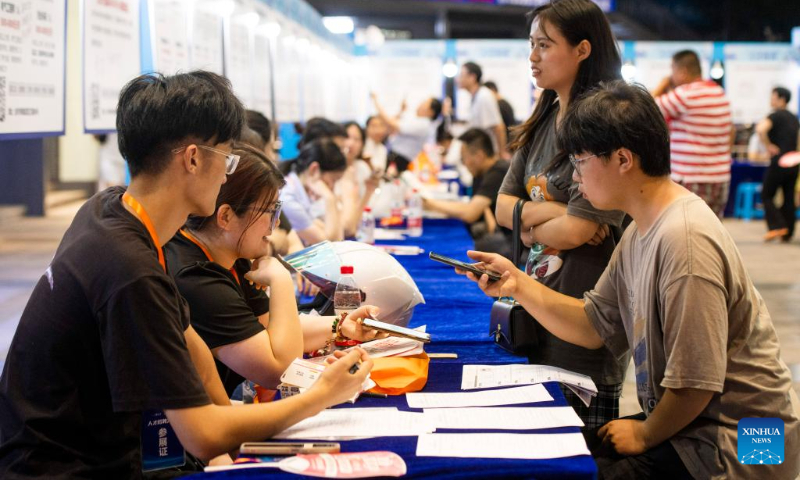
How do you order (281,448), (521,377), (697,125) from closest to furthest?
(281,448) → (521,377) → (697,125)

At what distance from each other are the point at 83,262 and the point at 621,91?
1.12 m

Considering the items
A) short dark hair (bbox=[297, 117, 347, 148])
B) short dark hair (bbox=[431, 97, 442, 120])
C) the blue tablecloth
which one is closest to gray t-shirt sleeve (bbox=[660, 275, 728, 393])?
short dark hair (bbox=[297, 117, 347, 148])

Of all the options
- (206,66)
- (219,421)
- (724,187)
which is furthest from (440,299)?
(724,187)

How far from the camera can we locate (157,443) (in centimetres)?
150

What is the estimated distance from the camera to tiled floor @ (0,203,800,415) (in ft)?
15.1

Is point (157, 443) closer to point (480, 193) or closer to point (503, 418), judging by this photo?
point (503, 418)

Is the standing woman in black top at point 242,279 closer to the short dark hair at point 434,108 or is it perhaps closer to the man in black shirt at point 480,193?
the man in black shirt at point 480,193

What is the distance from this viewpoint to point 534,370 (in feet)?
6.10

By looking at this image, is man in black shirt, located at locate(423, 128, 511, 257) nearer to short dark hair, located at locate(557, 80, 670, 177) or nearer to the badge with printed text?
short dark hair, located at locate(557, 80, 670, 177)

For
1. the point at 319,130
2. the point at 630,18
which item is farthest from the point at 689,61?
the point at 630,18

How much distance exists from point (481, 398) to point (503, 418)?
0.13m

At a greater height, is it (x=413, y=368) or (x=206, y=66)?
(x=206, y=66)

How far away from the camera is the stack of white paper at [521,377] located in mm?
1745

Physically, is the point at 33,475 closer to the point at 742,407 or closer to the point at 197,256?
the point at 197,256
